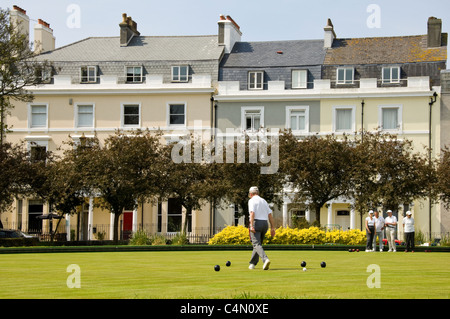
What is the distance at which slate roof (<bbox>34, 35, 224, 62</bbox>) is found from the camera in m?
57.2

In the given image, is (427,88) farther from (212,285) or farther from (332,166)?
(212,285)

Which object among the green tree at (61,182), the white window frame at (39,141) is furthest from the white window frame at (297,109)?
the white window frame at (39,141)

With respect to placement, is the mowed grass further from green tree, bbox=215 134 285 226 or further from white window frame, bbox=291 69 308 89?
white window frame, bbox=291 69 308 89

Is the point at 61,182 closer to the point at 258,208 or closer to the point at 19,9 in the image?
the point at 19,9

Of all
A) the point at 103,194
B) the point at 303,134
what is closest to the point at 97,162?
the point at 103,194

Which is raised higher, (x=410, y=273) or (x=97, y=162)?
(x=97, y=162)

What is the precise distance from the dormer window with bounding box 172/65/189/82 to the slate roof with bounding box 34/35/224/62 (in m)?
1.01

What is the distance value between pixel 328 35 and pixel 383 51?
4268mm

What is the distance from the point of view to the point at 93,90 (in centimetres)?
5528

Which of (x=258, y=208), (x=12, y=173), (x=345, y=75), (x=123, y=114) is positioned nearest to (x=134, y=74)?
(x=123, y=114)

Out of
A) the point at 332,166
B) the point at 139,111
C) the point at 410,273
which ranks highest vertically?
the point at 139,111

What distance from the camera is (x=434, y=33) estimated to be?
53.7m

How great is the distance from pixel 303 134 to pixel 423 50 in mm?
10568

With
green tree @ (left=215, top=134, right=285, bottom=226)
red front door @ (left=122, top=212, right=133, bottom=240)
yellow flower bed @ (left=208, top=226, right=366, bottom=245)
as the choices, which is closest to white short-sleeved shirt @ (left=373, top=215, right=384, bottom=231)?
yellow flower bed @ (left=208, top=226, right=366, bottom=245)
